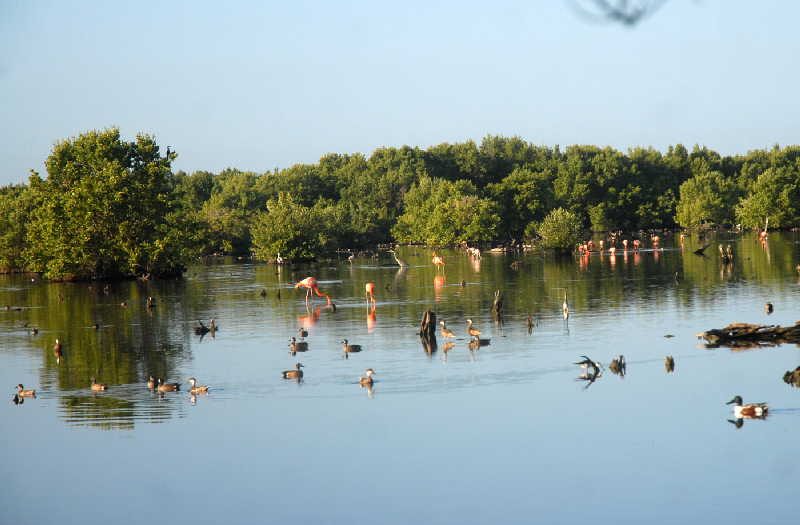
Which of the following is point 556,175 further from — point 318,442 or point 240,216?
point 318,442

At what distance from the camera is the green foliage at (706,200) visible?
188 meters

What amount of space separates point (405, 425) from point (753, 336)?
1856 cm

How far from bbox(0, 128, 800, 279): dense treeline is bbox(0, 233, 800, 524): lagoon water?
134ft

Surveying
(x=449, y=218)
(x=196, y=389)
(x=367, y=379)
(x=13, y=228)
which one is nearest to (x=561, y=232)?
(x=449, y=218)

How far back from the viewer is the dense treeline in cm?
9762

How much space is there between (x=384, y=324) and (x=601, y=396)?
71.2 ft

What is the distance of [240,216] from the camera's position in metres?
160

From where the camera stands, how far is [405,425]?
3033 centimetres

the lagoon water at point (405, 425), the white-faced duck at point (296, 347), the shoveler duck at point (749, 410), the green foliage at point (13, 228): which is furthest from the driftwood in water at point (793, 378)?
the green foliage at point (13, 228)

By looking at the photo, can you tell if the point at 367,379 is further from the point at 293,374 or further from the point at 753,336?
the point at 753,336

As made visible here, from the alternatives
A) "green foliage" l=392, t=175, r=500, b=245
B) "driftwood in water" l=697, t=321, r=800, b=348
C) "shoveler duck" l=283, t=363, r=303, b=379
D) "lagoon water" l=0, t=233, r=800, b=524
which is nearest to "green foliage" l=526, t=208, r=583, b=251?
"green foliage" l=392, t=175, r=500, b=245

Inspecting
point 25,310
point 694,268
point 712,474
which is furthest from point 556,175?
point 712,474

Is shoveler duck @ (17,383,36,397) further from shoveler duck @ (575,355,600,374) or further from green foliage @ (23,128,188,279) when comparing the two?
green foliage @ (23,128,188,279)

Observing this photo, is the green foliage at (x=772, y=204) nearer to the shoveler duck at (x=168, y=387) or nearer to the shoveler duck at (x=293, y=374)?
the shoveler duck at (x=293, y=374)
